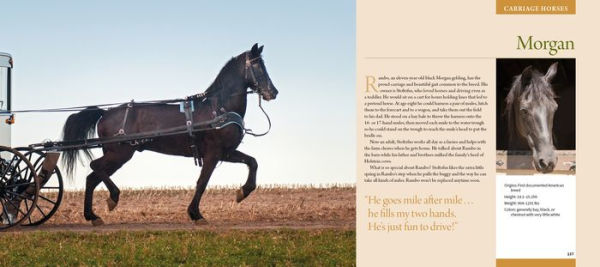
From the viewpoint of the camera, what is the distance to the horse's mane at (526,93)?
10.2 meters

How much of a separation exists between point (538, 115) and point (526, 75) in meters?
0.51

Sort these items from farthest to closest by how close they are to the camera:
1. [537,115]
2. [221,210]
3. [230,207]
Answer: [230,207], [221,210], [537,115]

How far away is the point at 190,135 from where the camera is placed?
52.3 feet

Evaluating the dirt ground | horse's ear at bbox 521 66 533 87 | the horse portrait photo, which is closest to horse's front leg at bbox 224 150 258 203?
the dirt ground

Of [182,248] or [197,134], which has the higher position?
[197,134]

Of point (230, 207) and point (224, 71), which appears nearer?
point (224, 71)

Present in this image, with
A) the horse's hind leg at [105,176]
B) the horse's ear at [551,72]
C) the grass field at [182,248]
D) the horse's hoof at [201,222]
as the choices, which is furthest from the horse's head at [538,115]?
the horse's hind leg at [105,176]

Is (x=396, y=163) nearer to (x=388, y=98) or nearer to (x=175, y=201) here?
(x=388, y=98)

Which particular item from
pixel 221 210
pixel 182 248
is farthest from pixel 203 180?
pixel 182 248

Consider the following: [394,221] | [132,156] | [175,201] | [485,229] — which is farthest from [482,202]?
[175,201]

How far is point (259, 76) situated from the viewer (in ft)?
52.0

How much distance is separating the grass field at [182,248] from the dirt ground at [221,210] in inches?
44.4

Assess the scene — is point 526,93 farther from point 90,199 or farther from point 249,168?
point 90,199

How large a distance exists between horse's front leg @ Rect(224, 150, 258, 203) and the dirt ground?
0.55 metres
